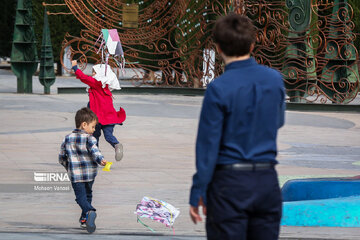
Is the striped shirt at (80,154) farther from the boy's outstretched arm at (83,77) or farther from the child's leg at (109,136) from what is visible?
the child's leg at (109,136)

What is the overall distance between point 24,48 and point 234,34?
24611 millimetres

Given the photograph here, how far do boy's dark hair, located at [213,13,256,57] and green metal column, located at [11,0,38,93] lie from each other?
79.0ft

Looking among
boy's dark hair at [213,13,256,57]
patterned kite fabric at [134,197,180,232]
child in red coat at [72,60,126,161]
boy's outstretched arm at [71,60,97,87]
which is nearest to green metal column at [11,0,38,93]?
child in red coat at [72,60,126,161]

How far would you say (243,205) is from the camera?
3.28 meters

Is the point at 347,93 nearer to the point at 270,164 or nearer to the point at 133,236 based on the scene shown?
the point at 133,236

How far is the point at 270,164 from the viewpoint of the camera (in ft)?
11.1

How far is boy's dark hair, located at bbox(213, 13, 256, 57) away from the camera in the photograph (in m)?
3.31

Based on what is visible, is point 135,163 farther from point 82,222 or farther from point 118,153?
point 82,222

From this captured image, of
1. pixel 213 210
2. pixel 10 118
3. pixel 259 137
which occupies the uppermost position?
pixel 259 137

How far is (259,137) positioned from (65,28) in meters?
41.7

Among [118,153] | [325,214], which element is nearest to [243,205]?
[325,214]

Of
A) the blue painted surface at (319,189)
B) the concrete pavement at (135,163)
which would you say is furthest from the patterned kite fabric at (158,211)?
the blue painted surface at (319,189)

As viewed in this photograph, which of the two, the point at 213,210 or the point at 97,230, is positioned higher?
the point at 213,210

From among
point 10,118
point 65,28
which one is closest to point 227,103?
point 10,118
